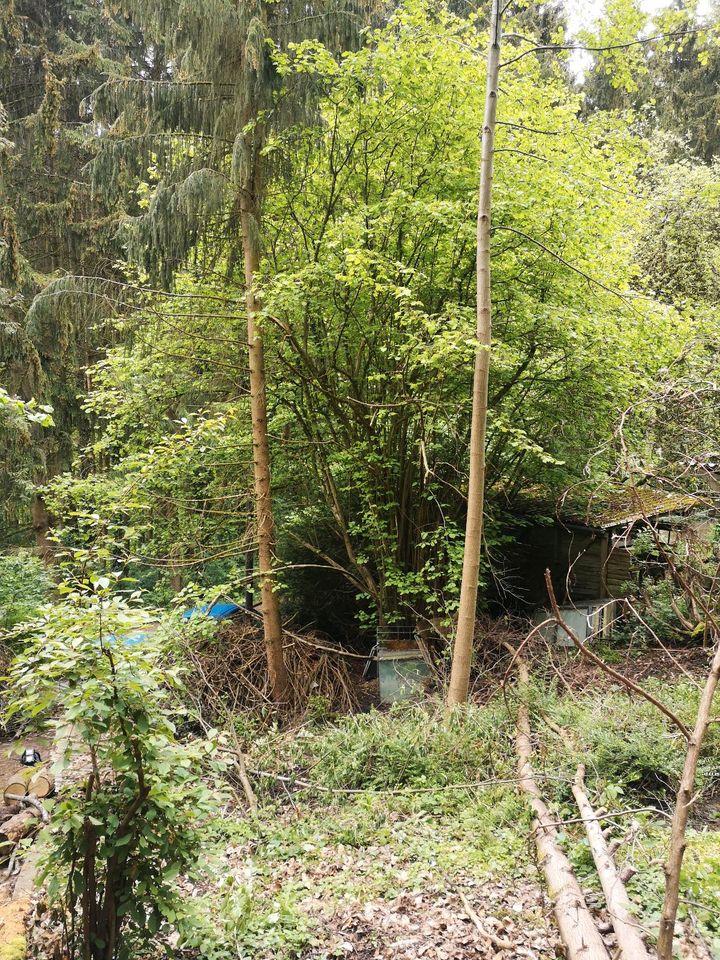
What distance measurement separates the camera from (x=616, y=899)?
3379 millimetres

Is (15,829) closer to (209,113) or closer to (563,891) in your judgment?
(563,891)

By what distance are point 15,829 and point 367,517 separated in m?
5.31

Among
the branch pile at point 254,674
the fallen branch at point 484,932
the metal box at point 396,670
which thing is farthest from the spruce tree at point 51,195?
the fallen branch at point 484,932

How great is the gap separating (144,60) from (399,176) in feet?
38.6

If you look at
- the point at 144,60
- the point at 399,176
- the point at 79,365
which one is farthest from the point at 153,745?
the point at 144,60

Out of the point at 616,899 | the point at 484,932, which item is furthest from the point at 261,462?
the point at 616,899

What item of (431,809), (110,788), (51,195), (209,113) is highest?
(209,113)

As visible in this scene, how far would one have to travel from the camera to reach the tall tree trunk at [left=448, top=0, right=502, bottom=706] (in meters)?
6.10

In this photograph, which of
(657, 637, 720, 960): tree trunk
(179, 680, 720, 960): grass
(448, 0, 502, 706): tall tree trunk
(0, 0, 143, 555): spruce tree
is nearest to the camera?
(657, 637, 720, 960): tree trunk

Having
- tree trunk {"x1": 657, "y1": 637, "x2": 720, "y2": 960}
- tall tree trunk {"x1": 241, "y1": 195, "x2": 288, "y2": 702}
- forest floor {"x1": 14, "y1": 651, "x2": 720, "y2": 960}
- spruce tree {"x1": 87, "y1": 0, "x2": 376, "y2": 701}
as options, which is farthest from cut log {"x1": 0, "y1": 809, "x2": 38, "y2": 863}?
tree trunk {"x1": 657, "y1": 637, "x2": 720, "y2": 960}

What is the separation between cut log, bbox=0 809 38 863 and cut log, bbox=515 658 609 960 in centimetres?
438

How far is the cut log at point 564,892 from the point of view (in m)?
3.24

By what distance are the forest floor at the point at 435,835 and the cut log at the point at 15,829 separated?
75.1 inches

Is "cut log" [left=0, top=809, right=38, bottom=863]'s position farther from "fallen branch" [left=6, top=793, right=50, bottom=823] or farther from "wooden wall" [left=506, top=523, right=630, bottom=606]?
"wooden wall" [left=506, top=523, right=630, bottom=606]
